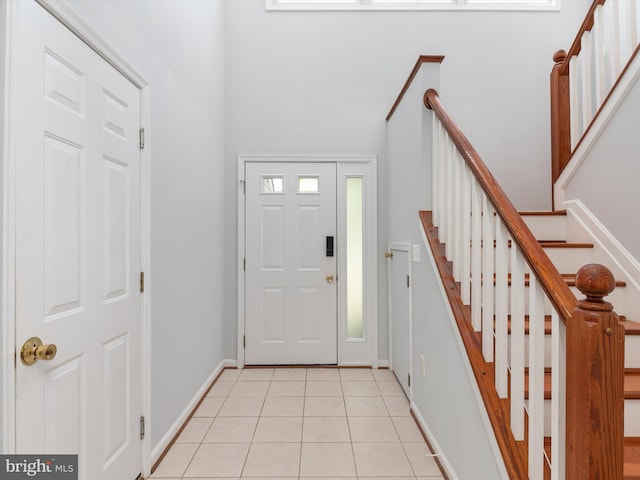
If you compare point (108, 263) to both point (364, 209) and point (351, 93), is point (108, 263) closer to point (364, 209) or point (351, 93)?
point (364, 209)

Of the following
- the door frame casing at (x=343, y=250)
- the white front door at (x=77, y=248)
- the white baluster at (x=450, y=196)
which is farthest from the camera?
the door frame casing at (x=343, y=250)

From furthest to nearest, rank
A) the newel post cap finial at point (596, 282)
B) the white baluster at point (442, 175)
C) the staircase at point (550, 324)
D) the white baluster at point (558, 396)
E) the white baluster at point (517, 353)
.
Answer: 1. the white baluster at point (442, 175)
2. the staircase at point (550, 324)
3. the white baluster at point (517, 353)
4. the white baluster at point (558, 396)
5. the newel post cap finial at point (596, 282)

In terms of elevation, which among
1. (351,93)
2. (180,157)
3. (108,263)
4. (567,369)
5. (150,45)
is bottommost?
(567,369)

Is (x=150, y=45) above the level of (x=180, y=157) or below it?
above

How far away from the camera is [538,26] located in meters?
3.59

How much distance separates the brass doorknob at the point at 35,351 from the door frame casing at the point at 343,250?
233cm

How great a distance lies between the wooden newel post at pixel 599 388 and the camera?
0.92 metres

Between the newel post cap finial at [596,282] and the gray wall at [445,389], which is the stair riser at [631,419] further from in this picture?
the newel post cap finial at [596,282]

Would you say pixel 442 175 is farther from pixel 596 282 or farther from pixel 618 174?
pixel 596 282

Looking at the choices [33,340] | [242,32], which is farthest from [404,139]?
[33,340]

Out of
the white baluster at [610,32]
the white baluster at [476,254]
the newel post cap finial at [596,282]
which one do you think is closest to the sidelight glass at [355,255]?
the white baluster at [476,254]

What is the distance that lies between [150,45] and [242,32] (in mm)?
1870

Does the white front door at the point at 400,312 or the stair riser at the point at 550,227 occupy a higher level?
the stair riser at the point at 550,227

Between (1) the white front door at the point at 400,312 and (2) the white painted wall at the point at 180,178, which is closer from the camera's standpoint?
(2) the white painted wall at the point at 180,178
